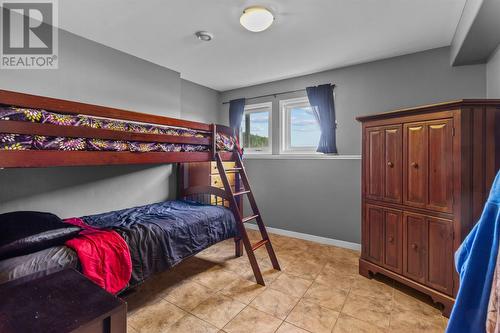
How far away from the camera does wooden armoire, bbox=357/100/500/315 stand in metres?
1.72

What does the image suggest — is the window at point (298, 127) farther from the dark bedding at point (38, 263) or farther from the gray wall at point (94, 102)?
the dark bedding at point (38, 263)

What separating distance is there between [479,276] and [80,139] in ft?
6.88

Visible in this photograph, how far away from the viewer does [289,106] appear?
361 centimetres

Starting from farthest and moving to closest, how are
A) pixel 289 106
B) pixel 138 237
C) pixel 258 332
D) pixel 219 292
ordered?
pixel 289 106, pixel 219 292, pixel 138 237, pixel 258 332

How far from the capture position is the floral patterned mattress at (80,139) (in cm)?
124

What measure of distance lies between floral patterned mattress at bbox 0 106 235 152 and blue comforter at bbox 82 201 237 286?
657mm

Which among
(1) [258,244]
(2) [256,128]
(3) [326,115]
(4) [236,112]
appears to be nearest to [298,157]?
(3) [326,115]

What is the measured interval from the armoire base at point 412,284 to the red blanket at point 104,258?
2.14 metres

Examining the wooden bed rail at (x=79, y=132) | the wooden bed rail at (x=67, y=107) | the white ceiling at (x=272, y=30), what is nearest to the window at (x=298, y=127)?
the white ceiling at (x=272, y=30)

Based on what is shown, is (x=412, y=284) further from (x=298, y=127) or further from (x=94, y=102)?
(x=94, y=102)

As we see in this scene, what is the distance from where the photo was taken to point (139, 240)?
1.82 meters

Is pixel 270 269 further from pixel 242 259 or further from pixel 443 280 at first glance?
pixel 443 280

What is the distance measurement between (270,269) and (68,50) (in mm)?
2986

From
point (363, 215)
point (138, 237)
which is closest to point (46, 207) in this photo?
point (138, 237)
